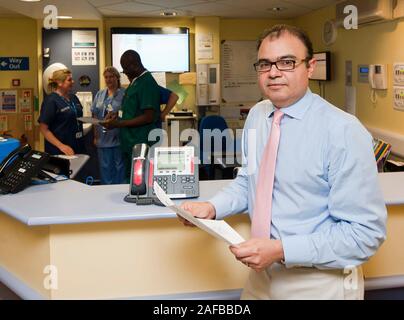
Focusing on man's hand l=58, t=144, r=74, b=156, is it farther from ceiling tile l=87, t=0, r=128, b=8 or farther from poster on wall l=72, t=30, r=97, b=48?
poster on wall l=72, t=30, r=97, b=48

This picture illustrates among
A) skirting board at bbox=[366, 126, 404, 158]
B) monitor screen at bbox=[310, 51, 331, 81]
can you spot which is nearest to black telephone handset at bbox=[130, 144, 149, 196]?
skirting board at bbox=[366, 126, 404, 158]

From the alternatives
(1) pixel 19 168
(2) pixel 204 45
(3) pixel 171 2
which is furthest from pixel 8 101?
(1) pixel 19 168

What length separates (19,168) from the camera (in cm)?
199

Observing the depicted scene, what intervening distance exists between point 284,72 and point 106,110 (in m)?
3.15

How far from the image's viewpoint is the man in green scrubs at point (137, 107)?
3400 mm

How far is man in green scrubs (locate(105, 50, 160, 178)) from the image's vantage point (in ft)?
11.2

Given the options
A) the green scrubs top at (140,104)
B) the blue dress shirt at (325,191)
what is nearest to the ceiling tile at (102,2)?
the green scrubs top at (140,104)

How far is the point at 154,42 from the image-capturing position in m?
6.30

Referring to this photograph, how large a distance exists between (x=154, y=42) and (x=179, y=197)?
4.78 meters

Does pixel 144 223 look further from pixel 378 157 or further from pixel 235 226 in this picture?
pixel 378 157

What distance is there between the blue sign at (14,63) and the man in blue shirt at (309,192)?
19.0 ft

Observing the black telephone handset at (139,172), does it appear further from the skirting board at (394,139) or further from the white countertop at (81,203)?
the skirting board at (394,139)

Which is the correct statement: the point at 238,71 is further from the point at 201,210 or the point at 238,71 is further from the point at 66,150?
the point at 201,210
